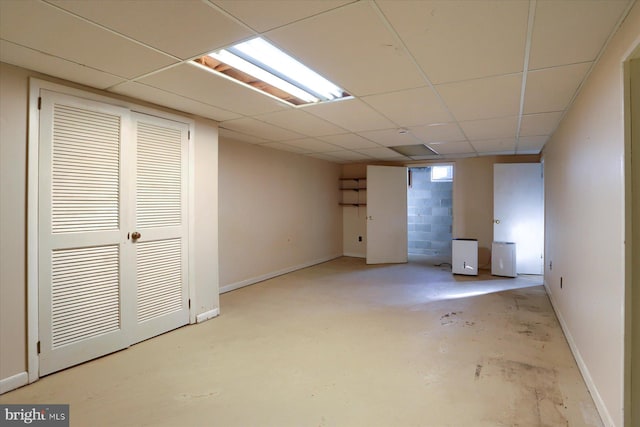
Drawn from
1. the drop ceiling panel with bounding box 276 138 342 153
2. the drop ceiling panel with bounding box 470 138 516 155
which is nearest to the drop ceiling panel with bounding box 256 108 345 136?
the drop ceiling panel with bounding box 276 138 342 153

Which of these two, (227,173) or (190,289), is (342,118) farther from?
(190,289)

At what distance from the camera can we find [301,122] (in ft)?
11.8

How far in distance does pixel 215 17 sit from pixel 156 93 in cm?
140

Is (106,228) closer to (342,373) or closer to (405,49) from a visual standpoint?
(342,373)

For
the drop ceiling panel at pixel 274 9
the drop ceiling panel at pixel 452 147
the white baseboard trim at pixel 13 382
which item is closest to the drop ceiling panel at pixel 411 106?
the drop ceiling panel at pixel 274 9

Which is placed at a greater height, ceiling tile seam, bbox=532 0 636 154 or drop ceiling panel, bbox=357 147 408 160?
drop ceiling panel, bbox=357 147 408 160

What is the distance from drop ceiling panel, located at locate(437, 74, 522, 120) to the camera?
2.40 m

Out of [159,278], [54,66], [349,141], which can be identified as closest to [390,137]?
[349,141]

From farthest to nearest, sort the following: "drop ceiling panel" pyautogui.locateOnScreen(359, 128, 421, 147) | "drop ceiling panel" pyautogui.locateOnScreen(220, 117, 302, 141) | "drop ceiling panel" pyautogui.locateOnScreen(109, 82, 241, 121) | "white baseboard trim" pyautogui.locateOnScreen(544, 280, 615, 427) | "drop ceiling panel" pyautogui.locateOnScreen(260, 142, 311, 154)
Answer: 1. "drop ceiling panel" pyautogui.locateOnScreen(260, 142, 311, 154)
2. "drop ceiling panel" pyautogui.locateOnScreen(359, 128, 421, 147)
3. "drop ceiling panel" pyautogui.locateOnScreen(220, 117, 302, 141)
4. "drop ceiling panel" pyautogui.locateOnScreen(109, 82, 241, 121)
5. "white baseboard trim" pyautogui.locateOnScreen(544, 280, 615, 427)

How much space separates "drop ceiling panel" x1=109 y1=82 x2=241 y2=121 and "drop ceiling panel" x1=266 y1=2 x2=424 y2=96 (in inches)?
52.6

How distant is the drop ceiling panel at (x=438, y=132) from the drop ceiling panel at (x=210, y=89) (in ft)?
6.02

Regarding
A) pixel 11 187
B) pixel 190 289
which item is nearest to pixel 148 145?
pixel 11 187

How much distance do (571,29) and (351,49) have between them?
1144 mm

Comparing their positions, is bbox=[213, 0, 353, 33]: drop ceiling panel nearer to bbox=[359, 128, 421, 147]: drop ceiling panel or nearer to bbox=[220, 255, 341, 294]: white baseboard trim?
bbox=[359, 128, 421, 147]: drop ceiling panel
